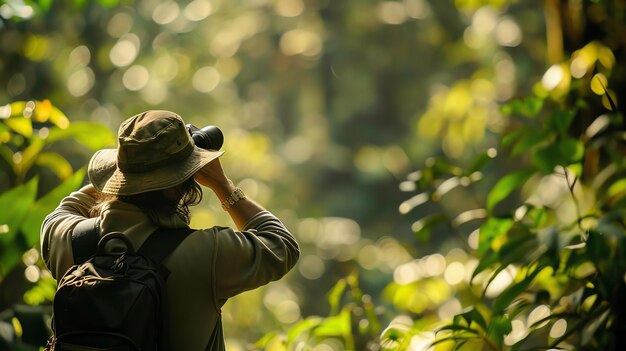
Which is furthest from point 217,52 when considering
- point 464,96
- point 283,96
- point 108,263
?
point 108,263

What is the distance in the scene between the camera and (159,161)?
2.11 metres

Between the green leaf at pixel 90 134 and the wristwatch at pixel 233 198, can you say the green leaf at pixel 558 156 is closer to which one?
the wristwatch at pixel 233 198

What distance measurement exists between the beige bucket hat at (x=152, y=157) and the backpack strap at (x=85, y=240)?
9 centimetres

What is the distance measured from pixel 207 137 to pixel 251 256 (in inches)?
15.1

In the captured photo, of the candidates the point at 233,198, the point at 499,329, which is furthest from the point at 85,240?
the point at 499,329

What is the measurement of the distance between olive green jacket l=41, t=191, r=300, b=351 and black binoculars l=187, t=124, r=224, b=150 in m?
0.25

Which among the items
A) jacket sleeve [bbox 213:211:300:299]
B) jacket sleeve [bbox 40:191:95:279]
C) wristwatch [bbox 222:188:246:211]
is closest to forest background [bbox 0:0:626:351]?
jacket sleeve [bbox 40:191:95:279]

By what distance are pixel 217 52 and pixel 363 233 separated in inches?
154

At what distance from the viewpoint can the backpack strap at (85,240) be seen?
2096mm

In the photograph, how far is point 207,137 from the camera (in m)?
2.33

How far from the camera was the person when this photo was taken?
6.81 ft

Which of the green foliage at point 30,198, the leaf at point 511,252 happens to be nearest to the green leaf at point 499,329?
the leaf at point 511,252

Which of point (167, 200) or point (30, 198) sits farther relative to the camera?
point (30, 198)

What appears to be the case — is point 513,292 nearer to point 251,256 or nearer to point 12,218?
point 251,256
